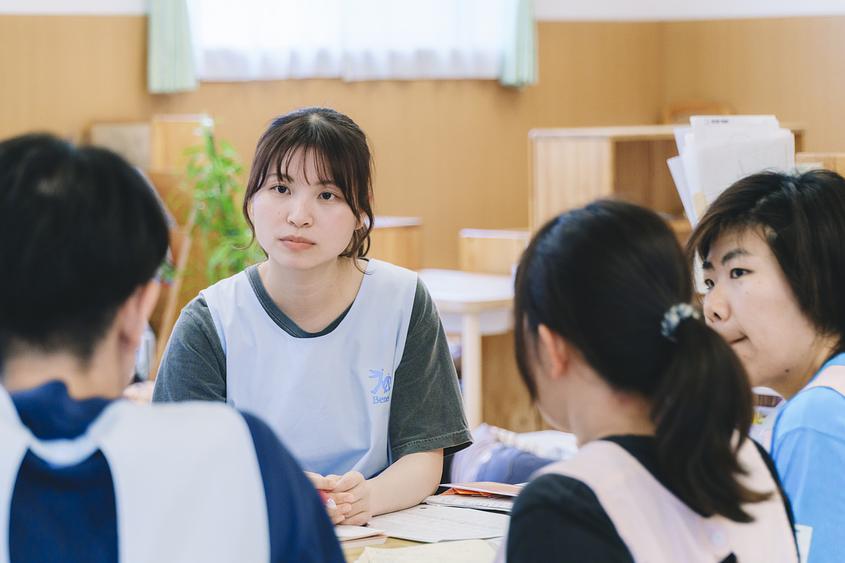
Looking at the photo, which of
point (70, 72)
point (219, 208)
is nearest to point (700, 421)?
point (219, 208)

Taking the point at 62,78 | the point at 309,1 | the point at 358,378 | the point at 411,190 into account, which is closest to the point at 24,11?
the point at 62,78

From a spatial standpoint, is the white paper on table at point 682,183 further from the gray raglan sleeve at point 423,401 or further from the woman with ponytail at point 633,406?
the woman with ponytail at point 633,406

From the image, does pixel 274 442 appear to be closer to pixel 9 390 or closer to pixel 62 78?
pixel 9 390

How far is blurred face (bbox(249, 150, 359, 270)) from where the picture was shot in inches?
75.5

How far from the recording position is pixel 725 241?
5.64ft

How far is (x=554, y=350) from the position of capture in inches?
44.9

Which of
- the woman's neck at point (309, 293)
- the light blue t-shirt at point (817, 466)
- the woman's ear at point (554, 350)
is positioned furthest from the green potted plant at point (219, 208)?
the woman's ear at point (554, 350)

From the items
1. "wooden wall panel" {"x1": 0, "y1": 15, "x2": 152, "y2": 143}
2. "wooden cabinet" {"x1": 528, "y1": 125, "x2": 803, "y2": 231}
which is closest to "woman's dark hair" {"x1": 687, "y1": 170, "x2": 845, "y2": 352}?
"wooden cabinet" {"x1": 528, "y1": 125, "x2": 803, "y2": 231}

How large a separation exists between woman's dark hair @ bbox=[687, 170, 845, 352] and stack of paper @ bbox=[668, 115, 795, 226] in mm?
589

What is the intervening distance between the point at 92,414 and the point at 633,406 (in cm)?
51

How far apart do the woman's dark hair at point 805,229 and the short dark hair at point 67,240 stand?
887mm

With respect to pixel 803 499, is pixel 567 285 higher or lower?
higher

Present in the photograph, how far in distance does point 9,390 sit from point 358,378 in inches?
38.1

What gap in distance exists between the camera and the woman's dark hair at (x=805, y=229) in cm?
165
